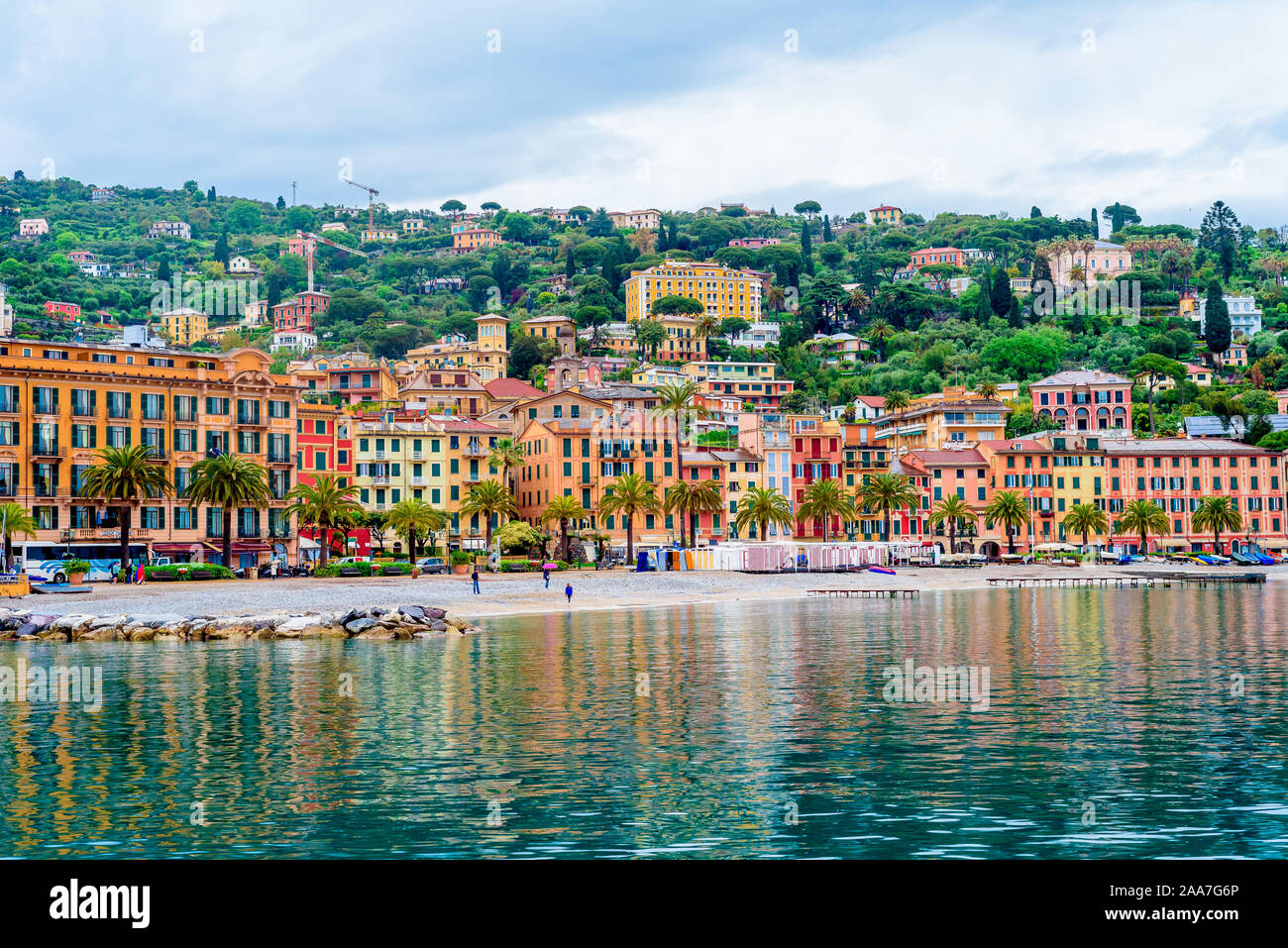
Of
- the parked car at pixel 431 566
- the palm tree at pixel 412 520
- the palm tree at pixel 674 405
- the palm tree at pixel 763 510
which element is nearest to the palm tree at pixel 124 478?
the parked car at pixel 431 566

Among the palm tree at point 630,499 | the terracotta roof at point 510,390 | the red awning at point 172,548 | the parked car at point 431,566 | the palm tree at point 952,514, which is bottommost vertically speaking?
the parked car at point 431,566

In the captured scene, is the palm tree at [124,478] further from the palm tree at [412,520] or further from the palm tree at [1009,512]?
the palm tree at [1009,512]

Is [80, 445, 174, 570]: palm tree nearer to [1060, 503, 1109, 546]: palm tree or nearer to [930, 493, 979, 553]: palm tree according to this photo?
[930, 493, 979, 553]: palm tree

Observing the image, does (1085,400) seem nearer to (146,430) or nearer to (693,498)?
(693,498)

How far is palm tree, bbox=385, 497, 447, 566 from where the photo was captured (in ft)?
332

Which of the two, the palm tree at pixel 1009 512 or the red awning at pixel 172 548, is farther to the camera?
the palm tree at pixel 1009 512

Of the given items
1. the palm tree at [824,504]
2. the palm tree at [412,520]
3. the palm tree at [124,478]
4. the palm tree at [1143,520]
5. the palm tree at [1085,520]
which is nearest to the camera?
the palm tree at [124,478]

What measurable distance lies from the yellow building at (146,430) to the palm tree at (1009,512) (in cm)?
7088

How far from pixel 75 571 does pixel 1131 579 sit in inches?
3231

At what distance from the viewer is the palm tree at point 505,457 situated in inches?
4724

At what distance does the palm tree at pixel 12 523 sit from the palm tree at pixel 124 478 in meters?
4.28

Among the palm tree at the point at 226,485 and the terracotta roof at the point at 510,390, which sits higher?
the terracotta roof at the point at 510,390
